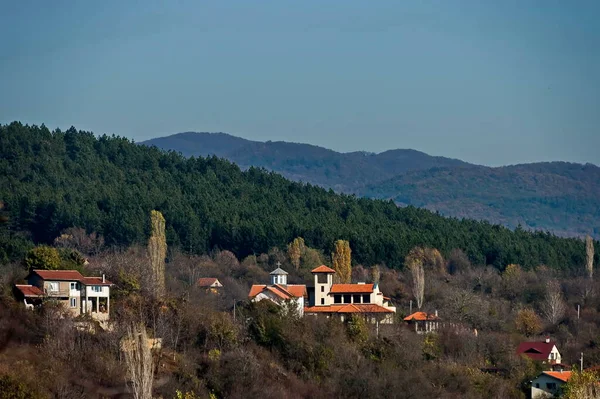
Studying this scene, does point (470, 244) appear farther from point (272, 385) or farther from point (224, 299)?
point (272, 385)

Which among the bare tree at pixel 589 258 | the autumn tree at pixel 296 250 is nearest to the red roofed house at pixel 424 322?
the autumn tree at pixel 296 250

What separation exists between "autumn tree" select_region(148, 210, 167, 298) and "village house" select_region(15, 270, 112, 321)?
242cm

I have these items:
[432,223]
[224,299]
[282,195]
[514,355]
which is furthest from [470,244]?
[514,355]

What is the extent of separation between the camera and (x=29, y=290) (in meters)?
41.0

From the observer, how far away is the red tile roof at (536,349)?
48812mm

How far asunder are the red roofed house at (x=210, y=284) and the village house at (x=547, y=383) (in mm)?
18129

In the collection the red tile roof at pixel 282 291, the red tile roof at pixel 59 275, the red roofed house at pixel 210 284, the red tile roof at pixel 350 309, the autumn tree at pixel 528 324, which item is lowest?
the autumn tree at pixel 528 324

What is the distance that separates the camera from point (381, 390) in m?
40.0

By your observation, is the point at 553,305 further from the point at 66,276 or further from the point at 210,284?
the point at 66,276

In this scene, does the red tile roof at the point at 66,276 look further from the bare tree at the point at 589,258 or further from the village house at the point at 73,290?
the bare tree at the point at 589,258

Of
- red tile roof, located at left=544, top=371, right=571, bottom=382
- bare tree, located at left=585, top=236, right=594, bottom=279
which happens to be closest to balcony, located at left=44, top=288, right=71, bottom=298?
red tile roof, located at left=544, top=371, right=571, bottom=382

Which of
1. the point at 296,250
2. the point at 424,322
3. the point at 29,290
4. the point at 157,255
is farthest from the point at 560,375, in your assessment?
the point at 296,250

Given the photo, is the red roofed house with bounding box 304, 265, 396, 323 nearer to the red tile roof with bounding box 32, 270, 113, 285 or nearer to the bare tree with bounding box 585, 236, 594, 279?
the red tile roof with bounding box 32, 270, 113, 285

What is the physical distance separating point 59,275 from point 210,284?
18.7 meters
